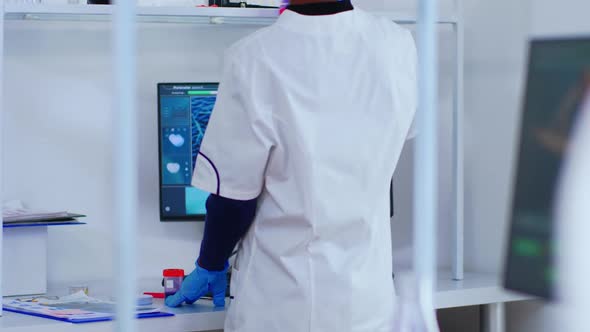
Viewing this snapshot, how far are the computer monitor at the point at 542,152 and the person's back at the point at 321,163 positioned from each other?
3.90 ft

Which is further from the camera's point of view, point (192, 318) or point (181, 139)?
point (181, 139)

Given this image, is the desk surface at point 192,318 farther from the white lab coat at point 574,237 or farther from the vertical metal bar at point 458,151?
the white lab coat at point 574,237

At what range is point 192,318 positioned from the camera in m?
1.97

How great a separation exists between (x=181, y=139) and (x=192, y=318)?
0.62m

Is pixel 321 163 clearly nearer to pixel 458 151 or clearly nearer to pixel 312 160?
pixel 312 160

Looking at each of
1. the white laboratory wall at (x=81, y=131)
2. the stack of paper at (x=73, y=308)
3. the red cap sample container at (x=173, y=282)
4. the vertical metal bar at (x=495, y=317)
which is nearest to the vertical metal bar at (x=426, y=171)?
the stack of paper at (x=73, y=308)

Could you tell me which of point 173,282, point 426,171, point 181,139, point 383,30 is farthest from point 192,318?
point 426,171

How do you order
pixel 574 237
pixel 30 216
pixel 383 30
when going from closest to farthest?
pixel 574 237 → pixel 383 30 → pixel 30 216

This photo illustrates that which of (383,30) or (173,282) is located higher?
(383,30)

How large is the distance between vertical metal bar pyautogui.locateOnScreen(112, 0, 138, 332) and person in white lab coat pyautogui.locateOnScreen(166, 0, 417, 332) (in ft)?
3.30

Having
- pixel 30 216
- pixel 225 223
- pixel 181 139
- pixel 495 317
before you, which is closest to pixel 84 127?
pixel 181 139

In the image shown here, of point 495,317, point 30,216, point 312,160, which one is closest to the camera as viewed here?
point 312,160

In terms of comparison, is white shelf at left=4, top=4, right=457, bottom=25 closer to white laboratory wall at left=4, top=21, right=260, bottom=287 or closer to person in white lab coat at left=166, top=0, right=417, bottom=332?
white laboratory wall at left=4, top=21, right=260, bottom=287

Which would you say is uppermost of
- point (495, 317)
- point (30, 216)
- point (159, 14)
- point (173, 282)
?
point (159, 14)
